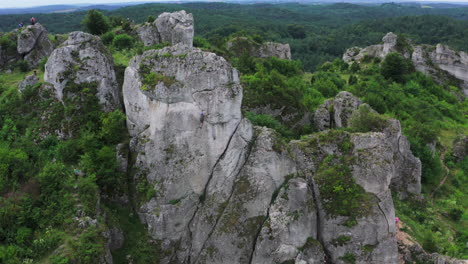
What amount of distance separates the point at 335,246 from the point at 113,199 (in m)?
12.4

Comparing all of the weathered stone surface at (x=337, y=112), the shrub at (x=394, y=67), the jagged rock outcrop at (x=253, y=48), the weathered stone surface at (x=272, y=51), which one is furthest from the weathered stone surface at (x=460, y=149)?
the jagged rock outcrop at (x=253, y=48)

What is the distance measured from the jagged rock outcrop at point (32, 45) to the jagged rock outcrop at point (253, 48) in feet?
87.7

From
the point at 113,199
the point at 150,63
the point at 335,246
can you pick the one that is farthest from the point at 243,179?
the point at 150,63

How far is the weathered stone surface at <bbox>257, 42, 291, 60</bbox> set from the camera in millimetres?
54656

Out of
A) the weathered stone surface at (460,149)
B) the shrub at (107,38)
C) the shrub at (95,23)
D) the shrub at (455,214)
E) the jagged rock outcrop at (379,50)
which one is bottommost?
the shrub at (455,214)

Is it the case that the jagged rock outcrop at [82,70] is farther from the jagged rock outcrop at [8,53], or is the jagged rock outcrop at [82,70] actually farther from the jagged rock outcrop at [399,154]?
the jagged rock outcrop at [399,154]

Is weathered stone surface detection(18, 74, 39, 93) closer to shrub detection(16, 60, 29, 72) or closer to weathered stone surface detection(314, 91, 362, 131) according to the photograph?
shrub detection(16, 60, 29, 72)

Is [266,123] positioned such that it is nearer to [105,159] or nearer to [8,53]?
[105,159]

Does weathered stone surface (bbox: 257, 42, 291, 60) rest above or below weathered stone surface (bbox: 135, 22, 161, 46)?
below

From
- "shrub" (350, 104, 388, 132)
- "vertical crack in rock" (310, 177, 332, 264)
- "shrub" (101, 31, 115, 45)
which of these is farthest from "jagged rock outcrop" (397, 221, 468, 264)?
"shrub" (101, 31, 115, 45)

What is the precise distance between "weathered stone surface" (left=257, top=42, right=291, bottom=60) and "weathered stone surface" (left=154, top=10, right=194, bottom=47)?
18488 millimetres

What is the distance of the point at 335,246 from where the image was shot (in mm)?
18359

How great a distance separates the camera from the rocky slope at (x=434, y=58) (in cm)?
5850

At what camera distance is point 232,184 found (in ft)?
62.2
